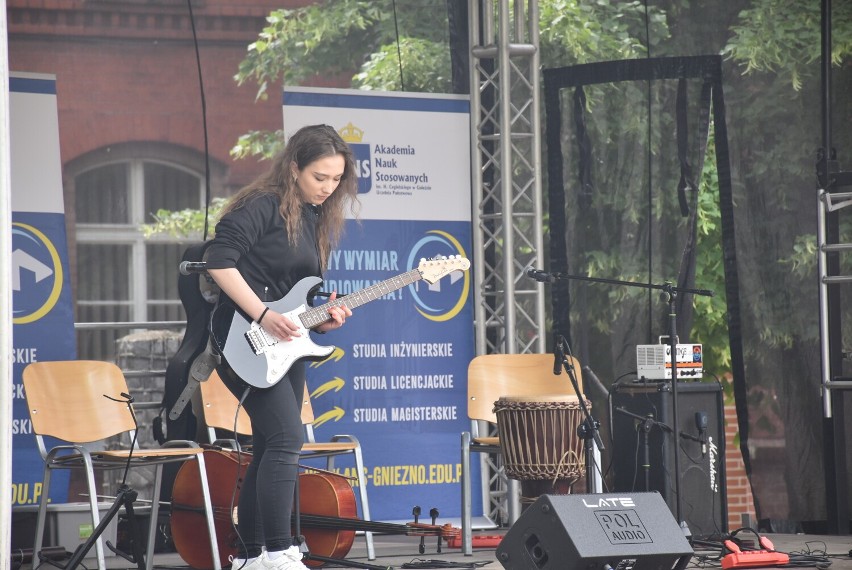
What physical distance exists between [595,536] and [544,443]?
1.27 m

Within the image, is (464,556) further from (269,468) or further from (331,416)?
(269,468)

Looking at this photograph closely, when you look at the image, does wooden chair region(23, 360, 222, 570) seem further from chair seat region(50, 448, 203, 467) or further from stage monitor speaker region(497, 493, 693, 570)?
stage monitor speaker region(497, 493, 693, 570)

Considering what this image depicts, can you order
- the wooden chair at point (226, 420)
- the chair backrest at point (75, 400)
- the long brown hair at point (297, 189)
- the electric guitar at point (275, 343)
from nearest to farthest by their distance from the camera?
1. the electric guitar at point (275, 343)
2. the long brown hair at point (297, 189)
3. the chair backrest at point (75, 400)
4. the wooden chair at point (226, 420)

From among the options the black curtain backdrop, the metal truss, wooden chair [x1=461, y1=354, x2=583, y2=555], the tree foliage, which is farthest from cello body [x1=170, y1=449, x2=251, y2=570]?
the tree foliage

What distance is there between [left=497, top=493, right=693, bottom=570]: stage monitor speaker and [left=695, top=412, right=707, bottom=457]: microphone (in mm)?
1515

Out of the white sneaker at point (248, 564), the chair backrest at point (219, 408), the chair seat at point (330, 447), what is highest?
the chair backrest at point (219, 408)

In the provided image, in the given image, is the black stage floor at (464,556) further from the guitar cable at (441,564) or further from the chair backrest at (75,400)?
the chair backrest at (75,400)

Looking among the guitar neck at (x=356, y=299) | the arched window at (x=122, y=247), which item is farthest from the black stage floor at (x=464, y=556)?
the arched window at (x=122, y=247)

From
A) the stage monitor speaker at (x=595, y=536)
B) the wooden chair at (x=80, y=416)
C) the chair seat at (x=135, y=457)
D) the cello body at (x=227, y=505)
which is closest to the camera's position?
the stage monitor speaker at (x=595, y=536)

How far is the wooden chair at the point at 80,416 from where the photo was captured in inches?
181

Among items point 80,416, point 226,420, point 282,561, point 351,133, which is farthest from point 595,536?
point 351,133

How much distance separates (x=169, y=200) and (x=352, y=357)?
4.40 ft

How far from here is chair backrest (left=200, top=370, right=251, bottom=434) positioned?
5301 mm

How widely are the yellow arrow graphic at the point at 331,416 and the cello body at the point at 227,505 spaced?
122cm
